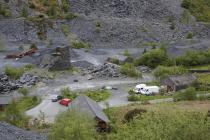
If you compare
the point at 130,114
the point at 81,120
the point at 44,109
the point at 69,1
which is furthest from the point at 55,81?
the point at 69,1

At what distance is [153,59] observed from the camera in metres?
66.8

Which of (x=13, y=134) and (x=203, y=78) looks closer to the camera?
(x=13, y=134)

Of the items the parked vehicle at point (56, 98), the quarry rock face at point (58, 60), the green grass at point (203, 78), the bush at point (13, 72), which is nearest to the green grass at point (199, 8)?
the green grass at point (203, 78)

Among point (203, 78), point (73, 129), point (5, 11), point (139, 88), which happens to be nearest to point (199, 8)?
point (5, 11)

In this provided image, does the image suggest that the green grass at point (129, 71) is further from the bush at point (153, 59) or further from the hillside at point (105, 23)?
the hillside at point (105, 23)

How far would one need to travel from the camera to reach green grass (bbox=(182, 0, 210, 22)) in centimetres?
9169

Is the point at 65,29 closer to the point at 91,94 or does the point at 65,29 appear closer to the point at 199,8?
the point at 199,8

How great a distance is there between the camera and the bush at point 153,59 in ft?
219

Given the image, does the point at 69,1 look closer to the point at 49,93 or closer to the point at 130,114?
the point at 49,93

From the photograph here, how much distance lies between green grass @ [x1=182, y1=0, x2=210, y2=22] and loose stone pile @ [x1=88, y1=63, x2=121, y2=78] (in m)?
32.6

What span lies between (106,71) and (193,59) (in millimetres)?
12520

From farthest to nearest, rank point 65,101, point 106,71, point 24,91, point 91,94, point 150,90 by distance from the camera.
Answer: point 106,71 < point 150,90 < point 91,94 < point 24,91 < point 65,101

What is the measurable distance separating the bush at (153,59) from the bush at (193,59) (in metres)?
1.59

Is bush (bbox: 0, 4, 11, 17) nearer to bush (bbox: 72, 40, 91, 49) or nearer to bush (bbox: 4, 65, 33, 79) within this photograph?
bush (bbox: 72, 40, 91, 49)
